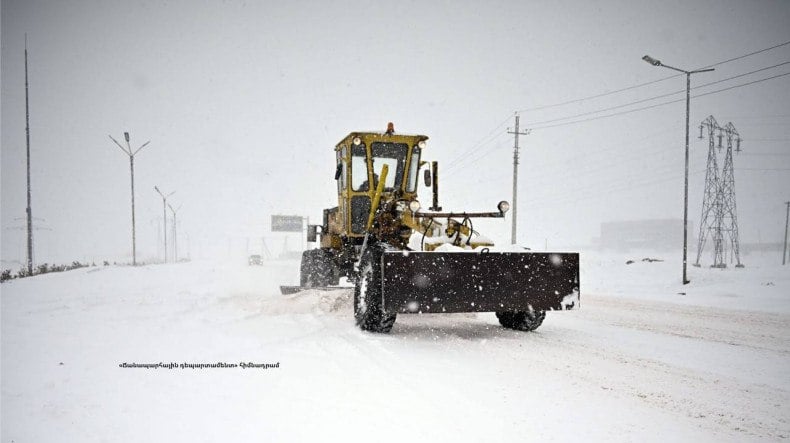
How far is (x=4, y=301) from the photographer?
347 inches

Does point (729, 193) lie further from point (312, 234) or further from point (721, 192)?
point (312, 234)

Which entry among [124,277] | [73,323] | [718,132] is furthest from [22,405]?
[718,132]

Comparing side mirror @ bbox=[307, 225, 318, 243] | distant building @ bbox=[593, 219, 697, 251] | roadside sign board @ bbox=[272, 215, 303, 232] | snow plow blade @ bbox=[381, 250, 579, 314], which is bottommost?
distant building @ bbox=[593, 219, 697, 251]

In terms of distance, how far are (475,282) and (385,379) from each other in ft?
6.51

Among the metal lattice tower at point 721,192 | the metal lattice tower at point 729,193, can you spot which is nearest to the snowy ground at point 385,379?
the metal lattice tower at point 721,192

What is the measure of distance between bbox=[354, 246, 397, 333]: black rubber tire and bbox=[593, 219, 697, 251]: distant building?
8152cm

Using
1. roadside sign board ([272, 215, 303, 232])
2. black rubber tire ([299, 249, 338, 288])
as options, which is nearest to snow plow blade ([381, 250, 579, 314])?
black rubber tire ([299, 249, 338, 288])

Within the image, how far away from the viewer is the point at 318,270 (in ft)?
32.2

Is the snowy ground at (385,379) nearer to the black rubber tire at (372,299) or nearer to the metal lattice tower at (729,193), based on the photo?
the black rubber tire at (372,299)

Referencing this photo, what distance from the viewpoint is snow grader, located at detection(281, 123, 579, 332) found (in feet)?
17.5

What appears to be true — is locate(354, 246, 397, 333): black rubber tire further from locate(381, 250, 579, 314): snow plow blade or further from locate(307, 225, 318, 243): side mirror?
locate(307, 225, 318, 243): side mirror

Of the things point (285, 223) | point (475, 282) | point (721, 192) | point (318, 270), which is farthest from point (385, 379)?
point (285, 223)

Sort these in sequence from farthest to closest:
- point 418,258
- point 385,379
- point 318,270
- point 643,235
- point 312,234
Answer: point 643,235 < point 312,234 < point 318,270 < point 418,258 < point 385,379

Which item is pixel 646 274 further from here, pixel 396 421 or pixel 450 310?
pixel 396 421
